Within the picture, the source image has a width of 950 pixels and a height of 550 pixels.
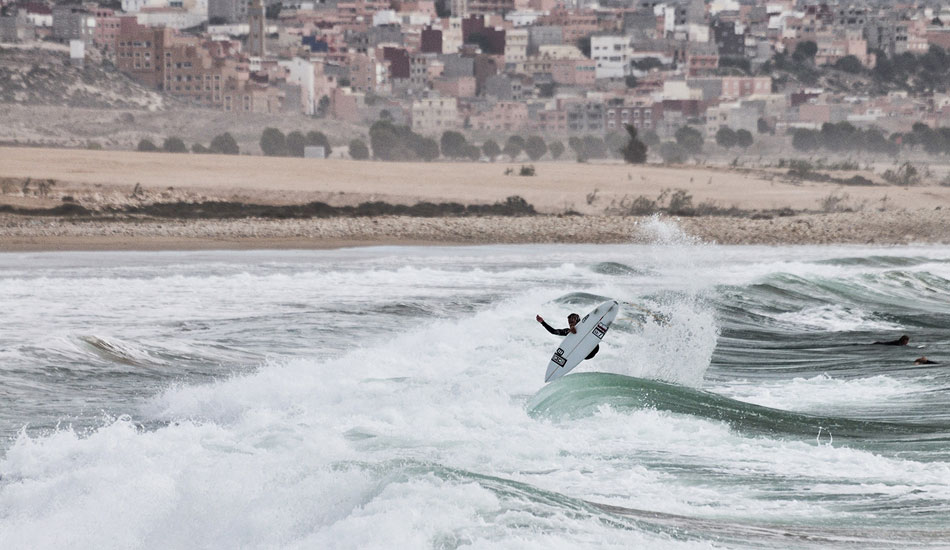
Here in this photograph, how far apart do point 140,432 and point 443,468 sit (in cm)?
344

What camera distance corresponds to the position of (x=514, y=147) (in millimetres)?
122938

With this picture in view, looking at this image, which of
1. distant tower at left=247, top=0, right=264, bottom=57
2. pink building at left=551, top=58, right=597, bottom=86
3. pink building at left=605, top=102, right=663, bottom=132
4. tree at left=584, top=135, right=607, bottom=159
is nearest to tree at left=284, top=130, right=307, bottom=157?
tree at left=584, top=135, right=607, bottom=159

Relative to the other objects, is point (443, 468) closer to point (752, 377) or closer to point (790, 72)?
point (752, 377)

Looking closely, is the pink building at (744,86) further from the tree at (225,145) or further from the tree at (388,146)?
the tree at (225,145)

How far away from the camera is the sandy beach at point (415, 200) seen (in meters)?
39.6

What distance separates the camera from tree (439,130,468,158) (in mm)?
117688

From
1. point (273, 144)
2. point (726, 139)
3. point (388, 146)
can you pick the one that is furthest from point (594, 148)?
point (273, 144)

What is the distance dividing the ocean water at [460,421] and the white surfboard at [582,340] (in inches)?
10.6

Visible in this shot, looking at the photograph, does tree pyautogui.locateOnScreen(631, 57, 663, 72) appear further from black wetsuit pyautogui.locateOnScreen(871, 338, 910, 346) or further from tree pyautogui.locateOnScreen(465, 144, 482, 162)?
black wetsuit pyautogui.locateOnScreen(871, 338, 910, 346)

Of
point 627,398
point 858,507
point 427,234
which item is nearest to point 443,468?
point 858,507

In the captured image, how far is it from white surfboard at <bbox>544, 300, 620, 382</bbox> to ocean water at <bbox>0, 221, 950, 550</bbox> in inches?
10.6

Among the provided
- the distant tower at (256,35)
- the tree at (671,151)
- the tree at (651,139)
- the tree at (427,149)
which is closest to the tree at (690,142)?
the tree at (671,151)

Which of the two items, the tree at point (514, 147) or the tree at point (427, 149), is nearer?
the tree at point (427, 149)

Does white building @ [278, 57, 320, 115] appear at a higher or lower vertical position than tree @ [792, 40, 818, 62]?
lower
